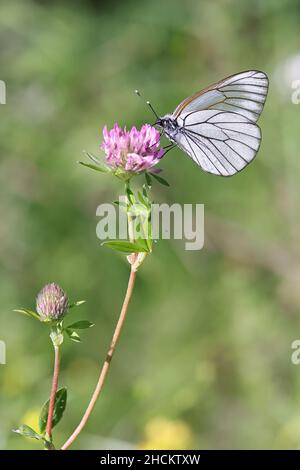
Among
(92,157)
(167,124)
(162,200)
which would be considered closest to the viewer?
(92,157)

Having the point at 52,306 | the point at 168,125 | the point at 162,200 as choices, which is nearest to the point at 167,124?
the point at 168,125

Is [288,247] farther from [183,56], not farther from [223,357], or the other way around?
[183,56]

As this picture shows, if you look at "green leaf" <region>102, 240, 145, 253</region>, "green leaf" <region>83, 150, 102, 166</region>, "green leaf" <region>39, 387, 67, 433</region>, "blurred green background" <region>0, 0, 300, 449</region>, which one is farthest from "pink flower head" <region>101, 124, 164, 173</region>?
"blurred green background" <region>0, 0, 300, 449</region>

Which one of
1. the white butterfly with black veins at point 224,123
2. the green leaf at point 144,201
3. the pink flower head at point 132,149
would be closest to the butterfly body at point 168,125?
the white butterfly with black veins at point 224,123

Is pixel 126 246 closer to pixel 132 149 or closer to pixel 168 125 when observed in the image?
pixel 132 149

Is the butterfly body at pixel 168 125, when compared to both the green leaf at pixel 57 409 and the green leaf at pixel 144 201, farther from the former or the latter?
the green leaf at pixel 57 409

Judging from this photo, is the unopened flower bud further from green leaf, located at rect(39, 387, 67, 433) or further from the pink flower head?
the pink flower head
